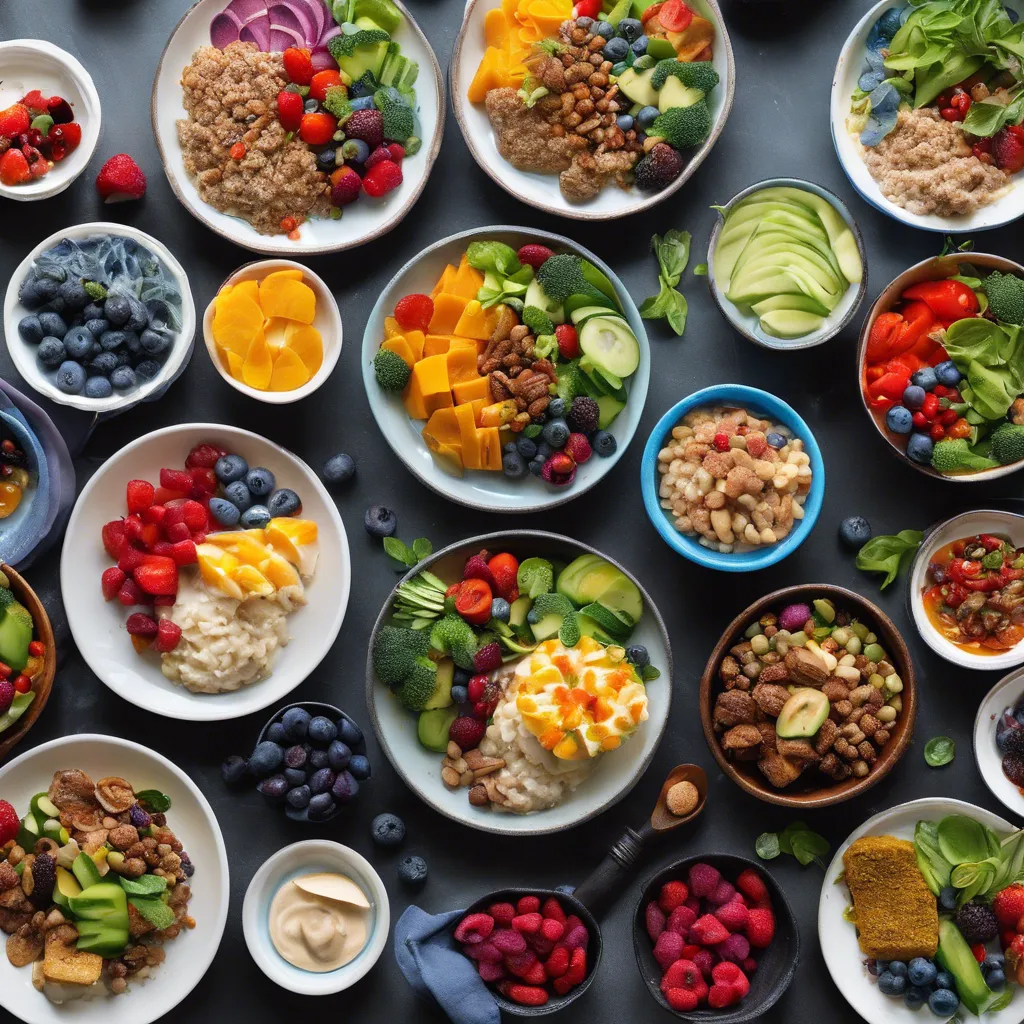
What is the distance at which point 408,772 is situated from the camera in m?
2.81

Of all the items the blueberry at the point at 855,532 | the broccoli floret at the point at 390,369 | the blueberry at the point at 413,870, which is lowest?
the blueberry at the point at 413,870

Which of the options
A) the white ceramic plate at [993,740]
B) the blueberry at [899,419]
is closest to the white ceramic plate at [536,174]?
the blueberry at [899,419]

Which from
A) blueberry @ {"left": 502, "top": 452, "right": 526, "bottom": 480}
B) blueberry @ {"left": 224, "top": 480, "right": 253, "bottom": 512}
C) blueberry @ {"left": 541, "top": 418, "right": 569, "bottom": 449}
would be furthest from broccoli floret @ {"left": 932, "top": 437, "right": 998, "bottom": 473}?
blueberry @ {"left": 224, "top": 480, "right": 253, "bottom": 512}

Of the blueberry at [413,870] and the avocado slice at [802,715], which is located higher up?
the avocado slice at [802,715]

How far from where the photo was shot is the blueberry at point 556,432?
2.79 m

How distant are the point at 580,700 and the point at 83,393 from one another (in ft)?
4.96

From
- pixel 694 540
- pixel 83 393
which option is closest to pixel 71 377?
pixel 83 393

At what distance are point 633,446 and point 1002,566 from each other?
103 centimetres

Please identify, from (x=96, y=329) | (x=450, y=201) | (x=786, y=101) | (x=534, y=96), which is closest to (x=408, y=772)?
(x=96, y=329)

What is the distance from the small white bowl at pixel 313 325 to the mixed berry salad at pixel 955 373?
1.41m

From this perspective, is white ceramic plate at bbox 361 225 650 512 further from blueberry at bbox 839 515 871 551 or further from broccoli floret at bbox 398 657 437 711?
blueberry at bbox 839 515 871 551

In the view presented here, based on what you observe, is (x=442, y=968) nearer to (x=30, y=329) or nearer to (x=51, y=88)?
(x=30, y=329)

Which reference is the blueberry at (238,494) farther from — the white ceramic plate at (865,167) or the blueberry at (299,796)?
the white ceramic plate at (865,167)

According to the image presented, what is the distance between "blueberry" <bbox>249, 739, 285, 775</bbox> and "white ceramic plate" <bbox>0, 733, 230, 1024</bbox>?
153 millimetres
